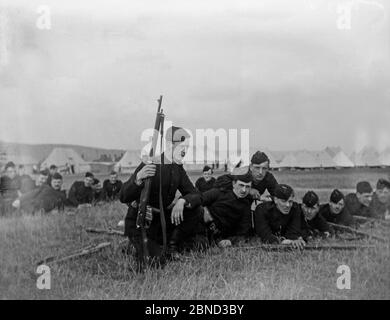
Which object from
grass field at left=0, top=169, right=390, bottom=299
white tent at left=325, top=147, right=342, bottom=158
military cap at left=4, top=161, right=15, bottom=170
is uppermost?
white tent at left=325, top=147, right=342, bottom=158

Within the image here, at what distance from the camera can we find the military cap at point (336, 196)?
10.5 feet

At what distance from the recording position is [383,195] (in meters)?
3.25

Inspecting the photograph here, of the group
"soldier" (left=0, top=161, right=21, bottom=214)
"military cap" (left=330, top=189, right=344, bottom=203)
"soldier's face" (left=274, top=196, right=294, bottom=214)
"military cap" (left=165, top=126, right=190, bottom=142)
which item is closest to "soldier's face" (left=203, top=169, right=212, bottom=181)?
"military cap" (left=165, top=126, right=190, bottom=142)

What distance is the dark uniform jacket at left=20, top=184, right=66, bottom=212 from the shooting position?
326 cm

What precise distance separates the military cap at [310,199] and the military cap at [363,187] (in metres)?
0.28

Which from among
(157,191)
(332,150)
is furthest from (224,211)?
(332,150)

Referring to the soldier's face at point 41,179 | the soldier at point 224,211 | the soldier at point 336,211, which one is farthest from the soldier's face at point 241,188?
the soldier's face at point 41,179

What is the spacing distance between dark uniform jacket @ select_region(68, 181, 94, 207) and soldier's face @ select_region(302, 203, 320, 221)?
4.51 ft

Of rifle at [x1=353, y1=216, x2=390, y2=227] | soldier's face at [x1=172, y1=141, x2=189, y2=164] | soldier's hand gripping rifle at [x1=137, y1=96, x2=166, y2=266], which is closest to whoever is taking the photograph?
soldier's hand gripping rifle at [x1=137, y1=96, x2=166, y2=266]

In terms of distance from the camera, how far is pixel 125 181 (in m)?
3.11

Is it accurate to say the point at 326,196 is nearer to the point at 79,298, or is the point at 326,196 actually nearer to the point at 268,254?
the point at 268,254

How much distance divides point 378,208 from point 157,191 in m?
1.41

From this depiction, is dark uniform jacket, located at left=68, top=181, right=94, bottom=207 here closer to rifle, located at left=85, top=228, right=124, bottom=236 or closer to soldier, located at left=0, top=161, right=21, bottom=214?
rifle, located at left=85, top=228, right=124, bottom=236
